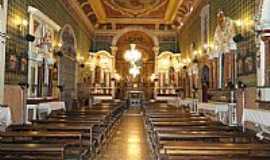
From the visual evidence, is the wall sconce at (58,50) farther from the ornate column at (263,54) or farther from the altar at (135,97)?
the altar at (135,97)

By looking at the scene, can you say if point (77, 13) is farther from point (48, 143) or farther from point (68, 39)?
point (48, 143)

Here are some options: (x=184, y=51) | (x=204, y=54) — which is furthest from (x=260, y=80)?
(x=184, y=51)

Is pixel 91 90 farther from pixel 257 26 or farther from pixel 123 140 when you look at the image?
pixel 257 26

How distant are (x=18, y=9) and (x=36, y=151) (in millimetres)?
8804

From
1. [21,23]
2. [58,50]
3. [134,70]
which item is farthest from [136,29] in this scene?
[21,23]

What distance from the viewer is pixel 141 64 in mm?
33750

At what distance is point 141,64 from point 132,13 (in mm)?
5715

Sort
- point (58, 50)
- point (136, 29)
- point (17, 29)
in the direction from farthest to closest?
point (136, 29) < point (58, 50) < point (17, 29)

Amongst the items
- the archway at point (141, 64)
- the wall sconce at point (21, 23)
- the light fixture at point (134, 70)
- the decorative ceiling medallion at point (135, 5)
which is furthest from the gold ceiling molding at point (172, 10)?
the wall sconce at point (21, 23)

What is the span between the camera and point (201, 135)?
249 inches

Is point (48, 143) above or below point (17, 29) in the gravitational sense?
below

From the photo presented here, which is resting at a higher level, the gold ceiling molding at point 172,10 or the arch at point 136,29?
the gold ceiling molding at point 172,10

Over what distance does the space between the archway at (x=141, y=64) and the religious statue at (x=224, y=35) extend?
16.8 m

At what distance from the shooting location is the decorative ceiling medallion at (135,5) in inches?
1035
